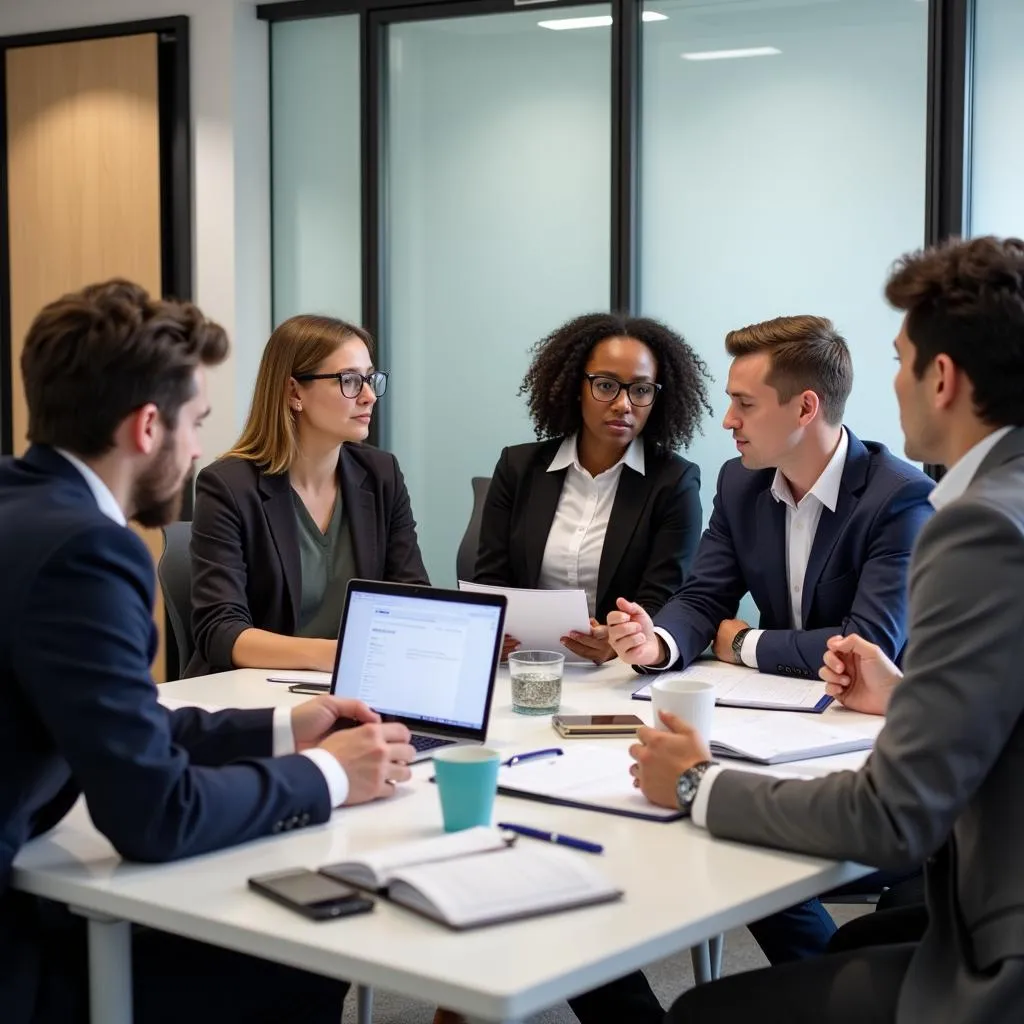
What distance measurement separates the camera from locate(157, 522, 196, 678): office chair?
3217 millimetres

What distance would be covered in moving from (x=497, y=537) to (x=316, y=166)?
8.13 feet

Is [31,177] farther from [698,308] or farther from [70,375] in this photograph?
[70,375]

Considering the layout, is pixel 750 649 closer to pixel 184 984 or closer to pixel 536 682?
pixel 536 682

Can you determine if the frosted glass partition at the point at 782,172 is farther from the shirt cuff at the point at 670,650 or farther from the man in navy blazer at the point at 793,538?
the shirt cuff at the point at 670,650

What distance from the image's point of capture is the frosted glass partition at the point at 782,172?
173 inches

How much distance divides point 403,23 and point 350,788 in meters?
4.01

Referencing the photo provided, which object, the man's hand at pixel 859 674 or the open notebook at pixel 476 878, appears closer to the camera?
the open notebook at pixel 476 878

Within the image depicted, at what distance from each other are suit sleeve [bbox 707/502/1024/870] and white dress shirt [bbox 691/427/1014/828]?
0.12 m

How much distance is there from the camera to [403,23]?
17.1 feet

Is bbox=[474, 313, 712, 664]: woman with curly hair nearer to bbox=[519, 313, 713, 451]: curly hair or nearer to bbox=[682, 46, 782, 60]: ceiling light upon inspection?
bbox=[519, 313, 713, 451]: curly hair

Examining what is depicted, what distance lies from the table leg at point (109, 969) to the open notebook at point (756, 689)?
113cm

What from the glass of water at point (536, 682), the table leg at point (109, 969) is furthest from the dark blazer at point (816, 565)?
the table leg at point (109, 969)

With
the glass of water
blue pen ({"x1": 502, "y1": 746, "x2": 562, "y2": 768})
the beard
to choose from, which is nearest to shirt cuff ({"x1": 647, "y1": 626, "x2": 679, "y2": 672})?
the glass of water

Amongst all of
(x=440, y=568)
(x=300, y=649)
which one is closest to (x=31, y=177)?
(x=440, y=568)
